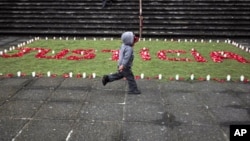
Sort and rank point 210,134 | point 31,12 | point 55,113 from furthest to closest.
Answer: point 31,12
point 55,113
point 210,134

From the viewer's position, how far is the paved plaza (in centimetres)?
496

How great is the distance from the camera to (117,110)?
19.4 ft

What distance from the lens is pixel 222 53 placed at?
1155 centimetres

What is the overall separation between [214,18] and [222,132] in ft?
41.0

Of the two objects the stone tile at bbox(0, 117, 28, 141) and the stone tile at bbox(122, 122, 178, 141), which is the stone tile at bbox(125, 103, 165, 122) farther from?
the stone tile at bbox(0, 117, 28, 141)

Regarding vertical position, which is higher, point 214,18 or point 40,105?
point 214,18

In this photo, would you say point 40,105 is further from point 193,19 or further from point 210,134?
point 193,19

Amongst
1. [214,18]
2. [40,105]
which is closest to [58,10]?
[214,18]

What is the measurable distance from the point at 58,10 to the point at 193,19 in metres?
7.58

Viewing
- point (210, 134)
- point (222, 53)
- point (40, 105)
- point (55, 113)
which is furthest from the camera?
point (222, 53)

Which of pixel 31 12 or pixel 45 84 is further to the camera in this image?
pixel 31 12

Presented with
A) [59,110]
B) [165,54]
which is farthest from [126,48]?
[165,54]

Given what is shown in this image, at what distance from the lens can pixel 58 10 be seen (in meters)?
17.5

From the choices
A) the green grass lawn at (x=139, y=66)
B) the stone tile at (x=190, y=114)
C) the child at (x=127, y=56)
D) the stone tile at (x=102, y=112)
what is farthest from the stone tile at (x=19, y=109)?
the stone tile at (x=190, y=114)
